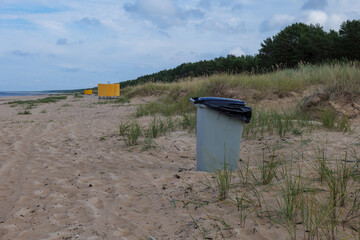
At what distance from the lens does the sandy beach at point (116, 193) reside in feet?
7.52

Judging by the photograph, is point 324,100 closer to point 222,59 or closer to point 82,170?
point 82,170

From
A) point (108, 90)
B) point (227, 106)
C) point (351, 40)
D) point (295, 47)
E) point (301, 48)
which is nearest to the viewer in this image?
point (227, 106)

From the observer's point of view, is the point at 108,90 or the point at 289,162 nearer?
the point at 289,162

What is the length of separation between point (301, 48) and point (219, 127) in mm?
35529

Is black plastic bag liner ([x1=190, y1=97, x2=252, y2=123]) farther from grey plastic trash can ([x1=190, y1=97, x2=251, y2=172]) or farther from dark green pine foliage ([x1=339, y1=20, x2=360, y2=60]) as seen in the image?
dark green pine foliage ([x1=339, y1=20, x2=360, y2=60])

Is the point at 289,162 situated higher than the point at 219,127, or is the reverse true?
the point at 219,127

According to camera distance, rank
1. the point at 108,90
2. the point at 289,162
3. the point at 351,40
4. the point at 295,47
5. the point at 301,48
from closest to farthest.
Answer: the point at 289,162 → the point at 108,90 → the point at 351,40 → the point at 301,48 → the point at 295,47

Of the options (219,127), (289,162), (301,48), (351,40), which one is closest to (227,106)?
(219,127)

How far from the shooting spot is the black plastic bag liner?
3.34 m

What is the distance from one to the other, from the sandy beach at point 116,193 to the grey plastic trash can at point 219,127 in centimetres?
31

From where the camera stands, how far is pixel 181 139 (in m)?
5.66

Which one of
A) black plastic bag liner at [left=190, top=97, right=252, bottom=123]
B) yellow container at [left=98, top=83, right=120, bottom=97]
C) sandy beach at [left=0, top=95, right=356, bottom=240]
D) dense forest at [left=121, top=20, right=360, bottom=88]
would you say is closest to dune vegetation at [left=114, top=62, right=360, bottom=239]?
sandy beach at [left=0, top=95, right=356, bottom=240]

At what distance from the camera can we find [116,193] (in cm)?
317

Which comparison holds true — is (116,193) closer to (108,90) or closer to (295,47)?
(108,90)
